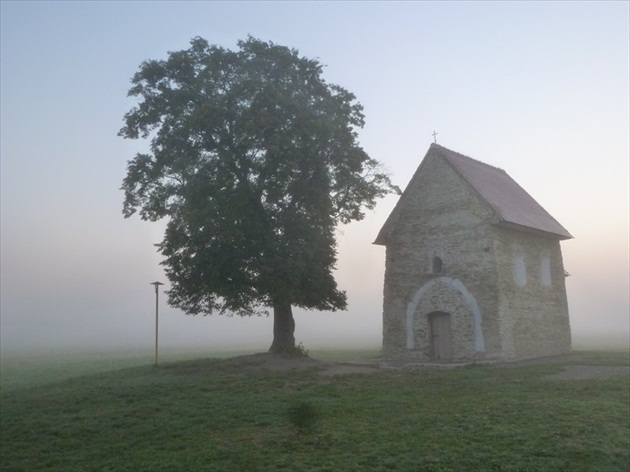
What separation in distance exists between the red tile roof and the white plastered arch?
3281 millimetres

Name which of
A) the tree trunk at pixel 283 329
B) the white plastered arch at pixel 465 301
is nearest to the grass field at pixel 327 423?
the white plastered arch at pixel 465 301

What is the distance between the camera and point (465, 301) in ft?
86.4

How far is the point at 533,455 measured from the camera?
41.0ft

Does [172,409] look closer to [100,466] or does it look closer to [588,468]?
[100,466]

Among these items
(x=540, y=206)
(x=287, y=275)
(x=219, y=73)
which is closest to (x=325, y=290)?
(x=287, y=275)

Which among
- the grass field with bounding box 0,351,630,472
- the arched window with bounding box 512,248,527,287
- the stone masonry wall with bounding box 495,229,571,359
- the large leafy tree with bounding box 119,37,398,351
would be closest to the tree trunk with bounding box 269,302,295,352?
the large leafy tree with bounding box 119,37,398,351

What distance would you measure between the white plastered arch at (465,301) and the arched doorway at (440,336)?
0.89 metres

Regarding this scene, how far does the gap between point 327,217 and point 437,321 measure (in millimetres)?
6732

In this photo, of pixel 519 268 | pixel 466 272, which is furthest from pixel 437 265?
pixel 519 268

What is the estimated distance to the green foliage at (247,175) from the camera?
25.3 metres

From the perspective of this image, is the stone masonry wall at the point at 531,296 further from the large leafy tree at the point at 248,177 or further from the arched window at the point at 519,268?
the large leafy tree at the point at 248,177

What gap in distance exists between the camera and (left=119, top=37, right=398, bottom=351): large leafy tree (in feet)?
83.1

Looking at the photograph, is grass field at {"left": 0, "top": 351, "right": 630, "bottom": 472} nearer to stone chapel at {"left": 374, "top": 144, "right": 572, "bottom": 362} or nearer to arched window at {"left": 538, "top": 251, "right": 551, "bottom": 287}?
stone chapel at {"left": 374, "top": 144, "right": 572, "bottom": 362}

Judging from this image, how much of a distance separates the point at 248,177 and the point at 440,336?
1091 cm
